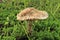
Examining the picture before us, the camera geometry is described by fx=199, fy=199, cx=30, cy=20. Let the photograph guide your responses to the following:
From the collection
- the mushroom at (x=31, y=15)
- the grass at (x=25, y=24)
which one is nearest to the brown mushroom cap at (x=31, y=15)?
the mushroom at (x=31, y=15)

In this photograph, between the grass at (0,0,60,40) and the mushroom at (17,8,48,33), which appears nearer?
the mushroom at (17,8,48,33)

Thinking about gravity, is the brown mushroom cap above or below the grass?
above

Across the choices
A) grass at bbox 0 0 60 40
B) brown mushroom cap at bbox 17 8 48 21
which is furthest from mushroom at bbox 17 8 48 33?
grass at bbox 0 0 60 40

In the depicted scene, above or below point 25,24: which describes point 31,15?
above

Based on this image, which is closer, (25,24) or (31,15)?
(31,15)

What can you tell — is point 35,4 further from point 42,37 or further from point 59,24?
point 42,37

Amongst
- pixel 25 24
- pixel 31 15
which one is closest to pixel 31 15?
pixel 31 15

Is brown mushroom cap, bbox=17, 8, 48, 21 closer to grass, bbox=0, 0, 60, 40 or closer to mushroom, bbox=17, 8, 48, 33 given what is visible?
mushroom, bbox=17, 8, 48, 33

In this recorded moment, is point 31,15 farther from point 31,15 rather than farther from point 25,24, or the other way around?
point 25,24

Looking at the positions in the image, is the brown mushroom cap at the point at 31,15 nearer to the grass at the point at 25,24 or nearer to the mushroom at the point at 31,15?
the mushroom at the point at 31,15
